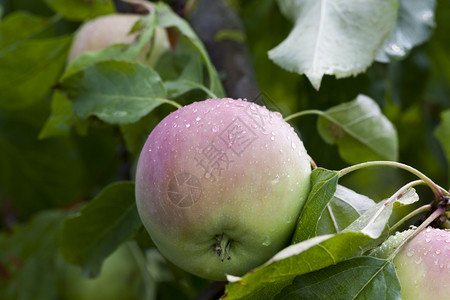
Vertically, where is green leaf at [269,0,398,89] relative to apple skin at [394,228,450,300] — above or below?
above

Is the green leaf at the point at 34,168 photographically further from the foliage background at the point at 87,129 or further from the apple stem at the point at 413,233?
the apple stem at the point at 413,233

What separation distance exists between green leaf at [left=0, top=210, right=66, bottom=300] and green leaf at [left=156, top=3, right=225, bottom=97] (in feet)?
1.77

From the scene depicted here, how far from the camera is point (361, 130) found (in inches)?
29.6

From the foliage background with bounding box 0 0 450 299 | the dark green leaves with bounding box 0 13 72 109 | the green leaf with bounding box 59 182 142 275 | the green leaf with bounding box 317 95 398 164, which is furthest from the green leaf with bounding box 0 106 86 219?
the green leaf with bounding box 317 95 398 164

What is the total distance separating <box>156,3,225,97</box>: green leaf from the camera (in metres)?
→ 0.75

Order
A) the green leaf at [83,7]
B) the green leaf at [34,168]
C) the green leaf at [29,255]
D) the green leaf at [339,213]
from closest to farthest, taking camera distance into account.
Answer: the green leaf at [339,213] < the green leaf at [83,7] < the green leaf at [29,255] < the green leaf at [34,168]

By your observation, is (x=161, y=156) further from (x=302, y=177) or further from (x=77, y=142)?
(x=77, y=142)

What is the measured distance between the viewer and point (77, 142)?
1.28 meters

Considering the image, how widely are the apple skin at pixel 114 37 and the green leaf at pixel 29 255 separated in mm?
462

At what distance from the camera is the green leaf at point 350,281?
0.50 m

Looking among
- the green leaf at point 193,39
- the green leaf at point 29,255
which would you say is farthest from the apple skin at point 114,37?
the green leaf at point 29,255

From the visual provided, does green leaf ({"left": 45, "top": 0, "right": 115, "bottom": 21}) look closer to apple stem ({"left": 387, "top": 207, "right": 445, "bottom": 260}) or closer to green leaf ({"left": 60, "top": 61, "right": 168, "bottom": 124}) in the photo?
green leaf ({"left": 60, "top": 61, "right": 168, "bottom": 124})

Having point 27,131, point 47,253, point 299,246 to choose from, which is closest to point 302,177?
point 299,246

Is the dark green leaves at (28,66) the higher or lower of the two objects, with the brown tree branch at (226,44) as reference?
lower
